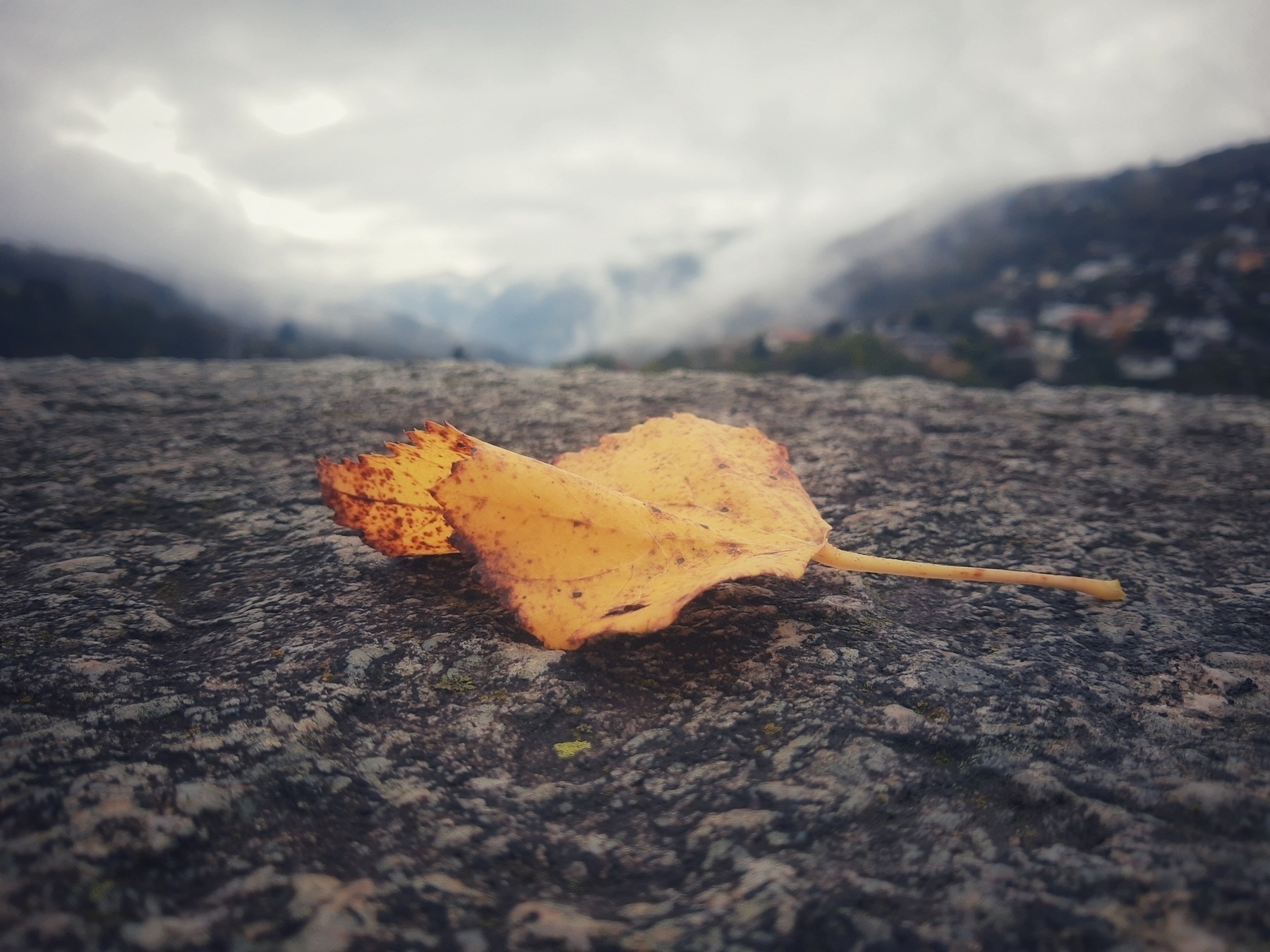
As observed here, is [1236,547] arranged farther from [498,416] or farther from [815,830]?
[498,416]

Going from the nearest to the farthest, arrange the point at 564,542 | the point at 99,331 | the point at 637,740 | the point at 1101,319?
the point at 637,740 → the point at 564,542 → the point at 99,331 → the point at 1101,319

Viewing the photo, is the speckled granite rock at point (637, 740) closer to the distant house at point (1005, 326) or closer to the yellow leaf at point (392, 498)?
the yellow leaf at point (392, 498)

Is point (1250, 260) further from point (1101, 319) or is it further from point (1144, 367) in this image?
point (1144, 367)

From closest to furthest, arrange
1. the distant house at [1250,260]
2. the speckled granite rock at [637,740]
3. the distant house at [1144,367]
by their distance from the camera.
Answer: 1. the speckled granite rock at [637,740]
2. the distant house at [1144,367]
3. the distant house at [1250,260]

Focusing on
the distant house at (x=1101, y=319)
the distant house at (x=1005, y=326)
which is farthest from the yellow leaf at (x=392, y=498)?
A: the distant house at (x=1101, y=319)

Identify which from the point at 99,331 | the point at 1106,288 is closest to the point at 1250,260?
the point at 1106,288

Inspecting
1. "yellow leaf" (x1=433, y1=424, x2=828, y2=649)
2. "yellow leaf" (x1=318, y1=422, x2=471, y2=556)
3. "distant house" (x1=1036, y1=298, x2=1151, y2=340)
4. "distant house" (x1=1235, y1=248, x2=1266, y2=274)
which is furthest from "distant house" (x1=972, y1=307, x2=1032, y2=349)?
"yellow leaf" (x1=318, y1=422, x2=471, y2=556)

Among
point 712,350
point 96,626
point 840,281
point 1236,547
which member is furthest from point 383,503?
point 840,281

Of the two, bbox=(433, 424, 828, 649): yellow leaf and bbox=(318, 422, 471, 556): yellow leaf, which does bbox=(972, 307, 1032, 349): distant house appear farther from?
bbox=(318, 422, 471, 556): yellow leaf
